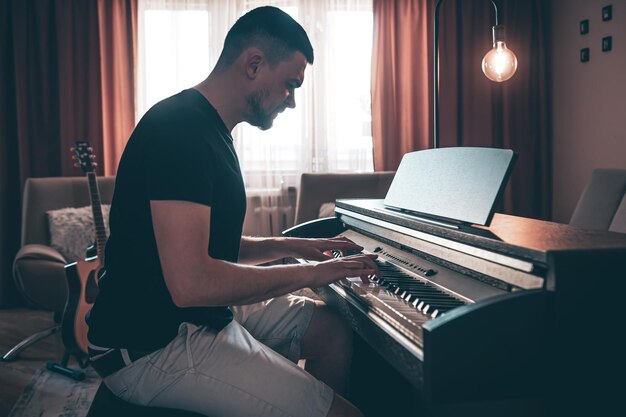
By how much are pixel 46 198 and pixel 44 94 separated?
95cm

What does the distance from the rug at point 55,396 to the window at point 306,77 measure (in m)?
2.07

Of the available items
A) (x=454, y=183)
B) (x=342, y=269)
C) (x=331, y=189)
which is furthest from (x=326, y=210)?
(x=342, y=269)

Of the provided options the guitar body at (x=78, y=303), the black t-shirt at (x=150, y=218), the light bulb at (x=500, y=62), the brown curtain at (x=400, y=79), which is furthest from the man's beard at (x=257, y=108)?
the brown curtain at (x=400, y=79)

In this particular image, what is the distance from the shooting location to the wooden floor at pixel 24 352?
2.60 meters

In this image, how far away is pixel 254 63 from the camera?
4.54 feet

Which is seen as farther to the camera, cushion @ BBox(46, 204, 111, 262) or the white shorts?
cushion @ BBox(46, 204, 111, 262)

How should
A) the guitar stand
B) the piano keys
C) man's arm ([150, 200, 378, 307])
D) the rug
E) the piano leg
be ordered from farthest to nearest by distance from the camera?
the guitar stand
the rug
the piano leg
man's arm ([150, 200, 378, 307])
the piano keys

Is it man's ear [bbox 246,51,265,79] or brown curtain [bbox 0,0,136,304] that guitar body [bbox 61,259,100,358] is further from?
man's ear [bbox 246,51,265,79]

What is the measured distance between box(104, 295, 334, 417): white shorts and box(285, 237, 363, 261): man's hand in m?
0.52

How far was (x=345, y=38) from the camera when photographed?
4418 millimetres

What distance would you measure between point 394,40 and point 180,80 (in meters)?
1.65

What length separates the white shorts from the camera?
3.79 ft

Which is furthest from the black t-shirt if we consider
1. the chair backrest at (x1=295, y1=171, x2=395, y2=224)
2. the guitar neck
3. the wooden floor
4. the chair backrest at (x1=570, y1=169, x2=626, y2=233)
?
the chair backrest at (x1=295, y1=171, x2=395, y2=224)

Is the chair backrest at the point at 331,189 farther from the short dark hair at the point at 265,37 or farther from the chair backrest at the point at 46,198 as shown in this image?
the short dark hair at the point at 265,37
